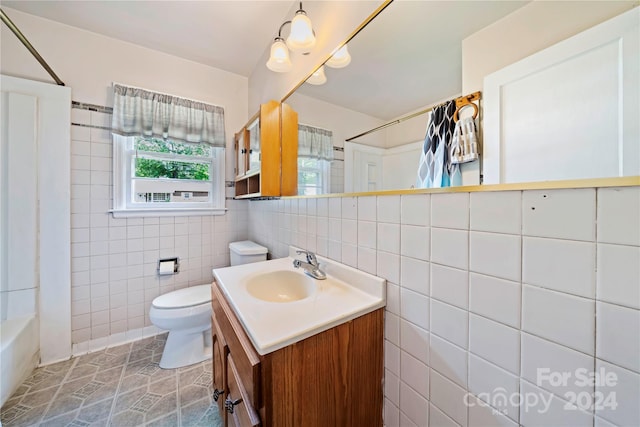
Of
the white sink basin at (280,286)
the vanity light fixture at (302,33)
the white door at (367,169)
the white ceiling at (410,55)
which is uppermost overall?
the vanity light fixture at (302,33)

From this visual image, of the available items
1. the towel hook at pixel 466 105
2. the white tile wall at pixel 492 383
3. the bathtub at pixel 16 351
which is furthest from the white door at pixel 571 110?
the bathtub at pixel 16 351

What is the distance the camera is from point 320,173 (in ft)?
4.09

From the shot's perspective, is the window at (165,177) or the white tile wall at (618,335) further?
the window at (165,177)

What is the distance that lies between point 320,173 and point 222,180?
4.40 ft

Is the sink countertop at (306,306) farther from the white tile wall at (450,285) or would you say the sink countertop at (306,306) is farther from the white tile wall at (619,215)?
the white tile wall at (619,215)

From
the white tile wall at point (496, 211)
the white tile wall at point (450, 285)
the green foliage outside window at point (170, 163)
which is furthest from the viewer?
the green foliage outside window at point (170, 163)

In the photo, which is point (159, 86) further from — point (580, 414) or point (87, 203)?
point (580, 414)

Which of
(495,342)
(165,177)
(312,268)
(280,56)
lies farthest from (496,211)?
(165,177)

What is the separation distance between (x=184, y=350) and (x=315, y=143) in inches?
66.8

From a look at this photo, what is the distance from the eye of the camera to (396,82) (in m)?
0.87

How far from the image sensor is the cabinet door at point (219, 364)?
3.09 ft

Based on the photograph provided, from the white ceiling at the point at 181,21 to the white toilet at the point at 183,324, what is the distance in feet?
6.52

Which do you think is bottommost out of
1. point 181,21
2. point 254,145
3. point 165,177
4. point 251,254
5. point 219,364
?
point 219,364

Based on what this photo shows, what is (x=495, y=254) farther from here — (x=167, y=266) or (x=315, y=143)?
(x=167, y=266)
